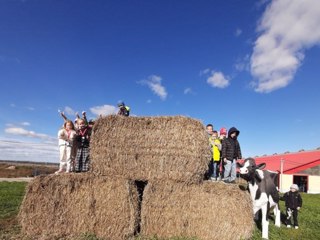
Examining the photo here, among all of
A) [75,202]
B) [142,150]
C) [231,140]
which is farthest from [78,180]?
[231,140]

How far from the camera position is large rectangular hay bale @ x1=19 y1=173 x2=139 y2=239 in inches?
341

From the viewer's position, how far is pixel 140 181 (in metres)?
9.27

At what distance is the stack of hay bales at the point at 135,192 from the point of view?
8578 millimetres

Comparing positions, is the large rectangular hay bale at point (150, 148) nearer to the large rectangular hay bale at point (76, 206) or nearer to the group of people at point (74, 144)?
the large rectangular hay bale at point (76, 206)

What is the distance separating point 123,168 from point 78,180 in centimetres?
116

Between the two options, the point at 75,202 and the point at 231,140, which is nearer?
the point at 75,202

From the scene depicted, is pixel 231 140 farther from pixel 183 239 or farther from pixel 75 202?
pixel 75 202

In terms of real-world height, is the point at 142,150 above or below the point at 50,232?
above

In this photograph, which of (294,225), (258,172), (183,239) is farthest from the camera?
(294,225)

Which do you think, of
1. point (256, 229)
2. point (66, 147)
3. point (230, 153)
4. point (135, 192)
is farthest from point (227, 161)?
point (66, 147)

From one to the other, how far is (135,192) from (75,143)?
9.20 feet

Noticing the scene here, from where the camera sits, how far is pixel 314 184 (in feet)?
109

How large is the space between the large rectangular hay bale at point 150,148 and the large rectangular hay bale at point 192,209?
32cm

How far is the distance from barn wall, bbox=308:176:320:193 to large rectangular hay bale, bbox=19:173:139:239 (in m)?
28.5
